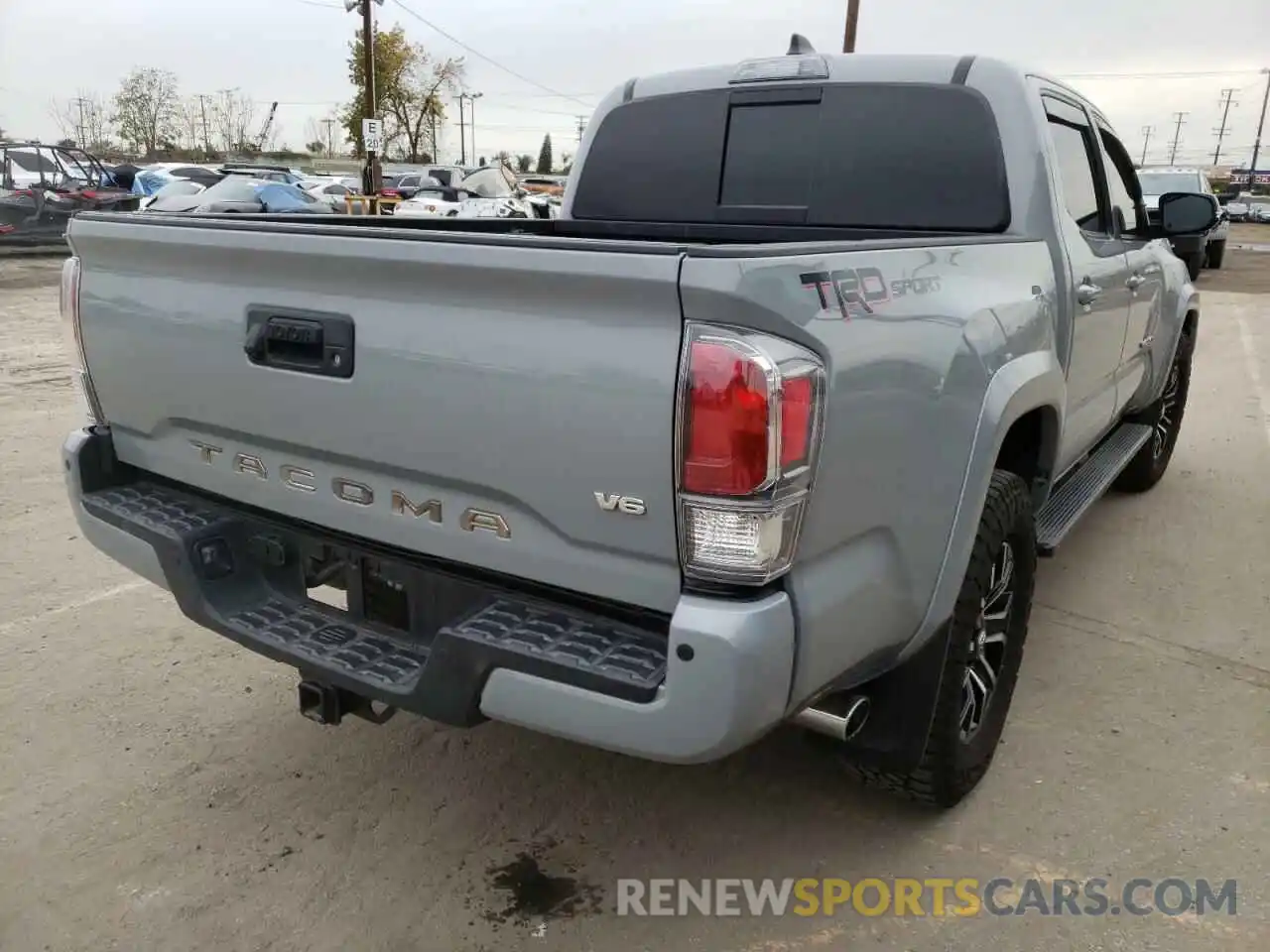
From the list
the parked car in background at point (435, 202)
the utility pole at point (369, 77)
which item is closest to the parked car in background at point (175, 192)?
the parked car in background at point (435, 202)

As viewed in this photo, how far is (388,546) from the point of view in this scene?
243cm

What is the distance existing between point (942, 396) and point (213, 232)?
5.71 feet

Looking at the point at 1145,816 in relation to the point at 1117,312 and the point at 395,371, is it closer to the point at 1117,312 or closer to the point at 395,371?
the point at 1117,312

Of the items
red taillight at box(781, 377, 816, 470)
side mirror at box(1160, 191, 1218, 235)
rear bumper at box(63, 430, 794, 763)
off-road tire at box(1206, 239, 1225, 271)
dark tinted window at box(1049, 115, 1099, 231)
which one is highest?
dark tinted window at box(1049, 115, 1099, 231)

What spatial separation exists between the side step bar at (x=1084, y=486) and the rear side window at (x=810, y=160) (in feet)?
3.45

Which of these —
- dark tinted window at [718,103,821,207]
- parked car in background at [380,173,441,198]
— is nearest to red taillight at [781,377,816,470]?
dark tinted window at [718,103,821,207]

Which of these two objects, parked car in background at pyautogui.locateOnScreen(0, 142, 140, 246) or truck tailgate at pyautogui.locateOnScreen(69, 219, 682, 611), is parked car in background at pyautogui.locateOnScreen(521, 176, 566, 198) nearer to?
parked car in background at pyautogui.locateOnScreen(0, 142, 140, 246)

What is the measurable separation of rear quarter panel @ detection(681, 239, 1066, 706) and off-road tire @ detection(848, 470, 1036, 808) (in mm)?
200

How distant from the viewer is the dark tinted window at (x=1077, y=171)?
354 centimetres

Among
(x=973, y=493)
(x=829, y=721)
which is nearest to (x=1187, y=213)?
(x=973, y=493)

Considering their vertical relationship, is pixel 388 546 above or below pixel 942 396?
below

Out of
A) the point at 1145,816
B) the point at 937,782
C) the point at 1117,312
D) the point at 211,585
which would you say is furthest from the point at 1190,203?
the point at 211,585

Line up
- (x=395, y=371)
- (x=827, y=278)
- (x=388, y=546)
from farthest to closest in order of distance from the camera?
(x=388, y=546), (x=395, y=371), (x=827, y=278)

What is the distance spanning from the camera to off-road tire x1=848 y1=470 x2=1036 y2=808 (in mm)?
2578
